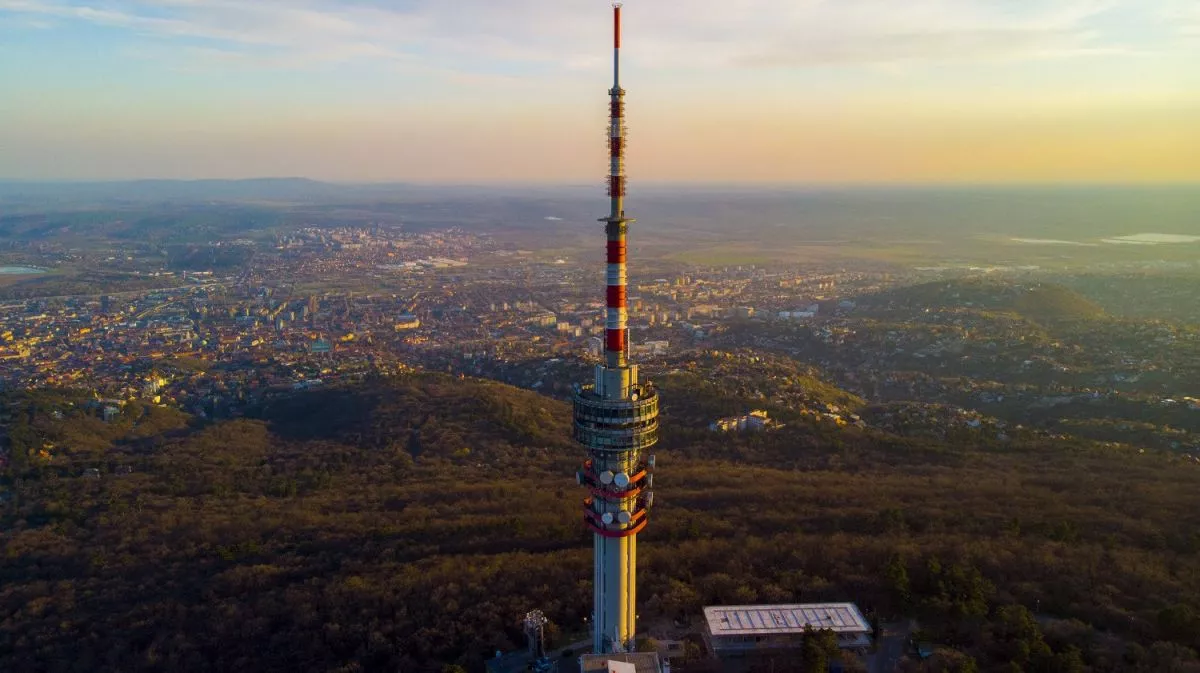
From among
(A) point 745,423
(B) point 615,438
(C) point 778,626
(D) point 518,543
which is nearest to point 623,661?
(C) point 778,626

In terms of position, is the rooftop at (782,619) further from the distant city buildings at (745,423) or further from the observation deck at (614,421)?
the distant city buildings at (745,423)

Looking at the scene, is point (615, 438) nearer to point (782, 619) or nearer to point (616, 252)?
point (616, 252)

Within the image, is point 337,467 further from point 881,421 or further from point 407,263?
point 407,263

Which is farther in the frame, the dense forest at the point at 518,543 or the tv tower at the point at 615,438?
the dense forest at the point at 518,543

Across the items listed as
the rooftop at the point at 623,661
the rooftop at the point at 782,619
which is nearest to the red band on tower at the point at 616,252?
the rooftop at the point at 782,619

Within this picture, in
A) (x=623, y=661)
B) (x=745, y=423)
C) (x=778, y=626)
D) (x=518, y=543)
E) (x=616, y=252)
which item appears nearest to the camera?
(x=623, y=661)

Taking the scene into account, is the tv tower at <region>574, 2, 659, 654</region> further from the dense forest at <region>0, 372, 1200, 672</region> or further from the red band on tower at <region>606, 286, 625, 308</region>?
the dense forest at <region>0, 372, 1200, 672</region>

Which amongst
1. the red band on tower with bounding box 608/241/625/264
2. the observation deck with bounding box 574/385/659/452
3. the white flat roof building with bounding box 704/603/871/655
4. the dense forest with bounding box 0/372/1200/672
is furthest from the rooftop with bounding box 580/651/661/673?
the red band on tower with bounding box 608/241/625/264
